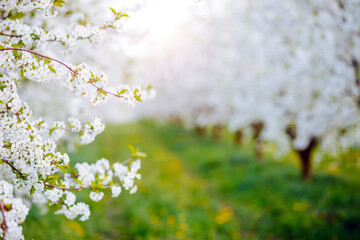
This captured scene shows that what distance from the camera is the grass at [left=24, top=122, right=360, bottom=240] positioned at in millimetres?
5641

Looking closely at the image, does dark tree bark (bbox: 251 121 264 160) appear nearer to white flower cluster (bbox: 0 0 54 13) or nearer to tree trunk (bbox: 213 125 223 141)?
tree trunk (bbox: 213 125 223 141)

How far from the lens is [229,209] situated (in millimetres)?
7570

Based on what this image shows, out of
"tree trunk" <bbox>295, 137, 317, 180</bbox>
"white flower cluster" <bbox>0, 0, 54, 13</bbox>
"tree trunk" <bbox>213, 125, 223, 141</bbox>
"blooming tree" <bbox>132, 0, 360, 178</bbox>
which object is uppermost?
"tree trunk" <bbox>213, 125, 223, 141</bbox>

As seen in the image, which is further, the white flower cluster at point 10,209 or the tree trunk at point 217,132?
the tree trunk at point 217,132

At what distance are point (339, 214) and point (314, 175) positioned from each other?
9.83 ft

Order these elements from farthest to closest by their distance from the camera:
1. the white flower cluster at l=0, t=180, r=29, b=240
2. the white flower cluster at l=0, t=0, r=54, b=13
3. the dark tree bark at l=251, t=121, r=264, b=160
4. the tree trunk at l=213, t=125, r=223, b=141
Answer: the tree trunk at l=213, t=125, r=223, b=141 → the dark tree bark at l=251, t=121, r=264, b=160 → the white flower cluster at l=0, t=0, r=54, b=13 → the white flower cluster at l=0, t=180, r=29, b=240

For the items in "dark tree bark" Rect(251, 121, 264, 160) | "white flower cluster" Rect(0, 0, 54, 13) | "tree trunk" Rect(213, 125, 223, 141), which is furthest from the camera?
"tree trunk" Rect(213, 125, 223, 141)

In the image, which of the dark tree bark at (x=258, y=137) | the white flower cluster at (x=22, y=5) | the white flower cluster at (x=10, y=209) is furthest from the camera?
the dark tree bark at (x=258, y=137)

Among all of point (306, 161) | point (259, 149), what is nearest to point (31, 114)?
point (306, 161)

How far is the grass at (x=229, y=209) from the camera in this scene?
5641mm

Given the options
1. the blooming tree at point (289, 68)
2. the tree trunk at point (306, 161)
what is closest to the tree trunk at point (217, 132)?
the blooming tree at point (289, 68)

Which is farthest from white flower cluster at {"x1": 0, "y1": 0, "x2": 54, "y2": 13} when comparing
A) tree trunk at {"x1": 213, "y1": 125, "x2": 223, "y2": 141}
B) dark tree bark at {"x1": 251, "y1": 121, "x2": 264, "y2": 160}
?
tree trunk at {"x1": 213, "y1": 125, "x2": 223, "y2": 141}

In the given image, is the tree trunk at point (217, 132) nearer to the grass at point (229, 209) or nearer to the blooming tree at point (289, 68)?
the blooming tree at point (289, 68)

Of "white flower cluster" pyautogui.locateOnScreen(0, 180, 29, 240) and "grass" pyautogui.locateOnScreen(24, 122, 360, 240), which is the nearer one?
"white flower cluster" pyautogui.locateOnScreen(0, 180, 29, 240)
